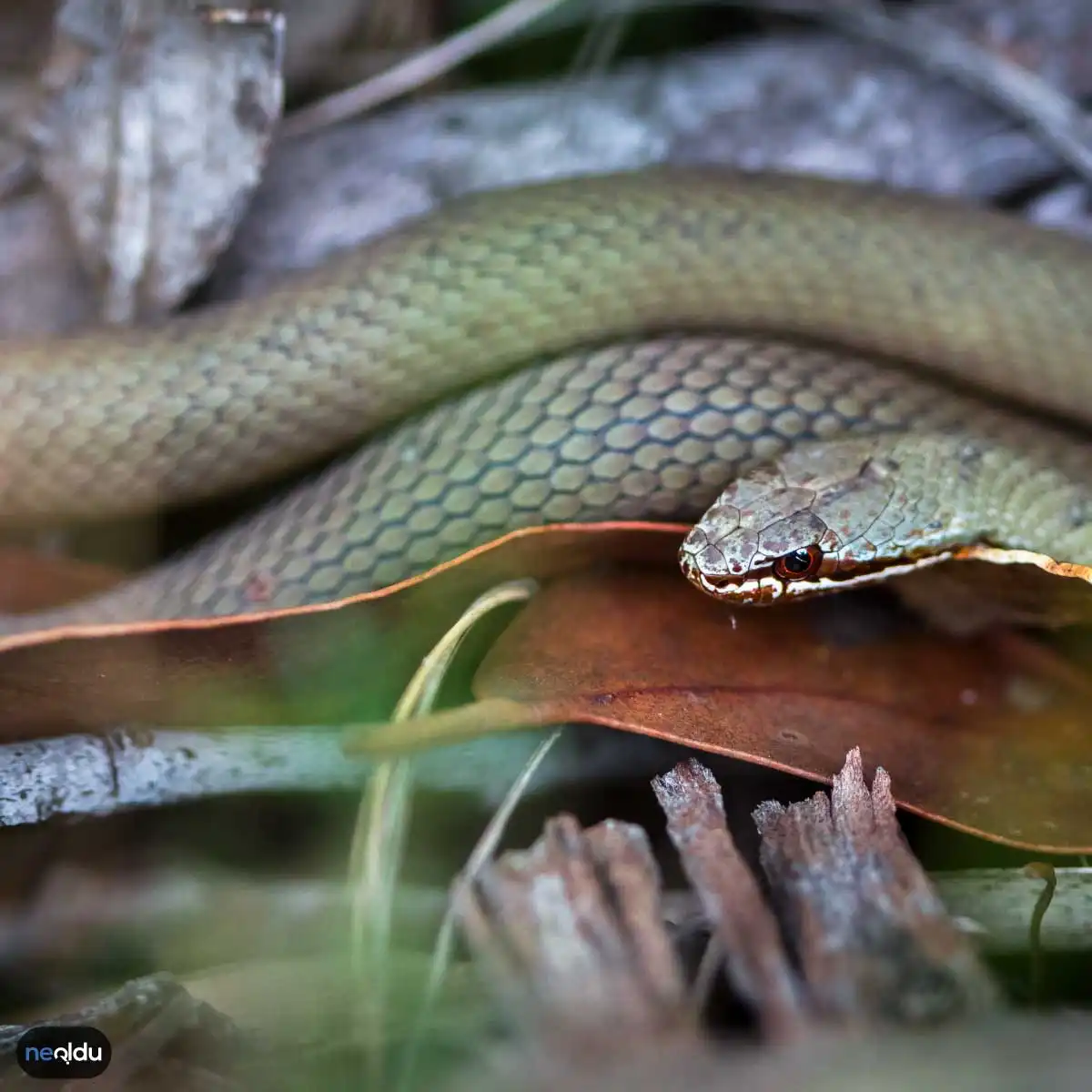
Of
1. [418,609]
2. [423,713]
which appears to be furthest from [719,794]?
[418,609]

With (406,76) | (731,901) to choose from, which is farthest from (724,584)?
(406,76)

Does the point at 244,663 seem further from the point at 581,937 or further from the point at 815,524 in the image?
the point at 815,524

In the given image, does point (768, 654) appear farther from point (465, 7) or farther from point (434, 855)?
point (465, 7)

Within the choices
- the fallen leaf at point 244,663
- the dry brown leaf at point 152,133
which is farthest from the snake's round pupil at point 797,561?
the dry brown leaf at point 152,133

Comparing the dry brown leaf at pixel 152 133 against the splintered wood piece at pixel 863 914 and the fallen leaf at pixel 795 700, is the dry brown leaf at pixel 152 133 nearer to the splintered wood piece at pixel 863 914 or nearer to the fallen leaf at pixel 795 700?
the fallen leaf at pixel 795 700

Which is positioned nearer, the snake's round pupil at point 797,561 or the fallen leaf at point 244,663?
the fallen leaf at point 244,663

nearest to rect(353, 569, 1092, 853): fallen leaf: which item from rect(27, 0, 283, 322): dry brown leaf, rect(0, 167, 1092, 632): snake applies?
rect(0, 167, 1092, 632): snake

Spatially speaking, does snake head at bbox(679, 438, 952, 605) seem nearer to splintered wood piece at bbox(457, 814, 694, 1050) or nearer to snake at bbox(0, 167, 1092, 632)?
snake at bbox(0, 167, 1092, 632)
